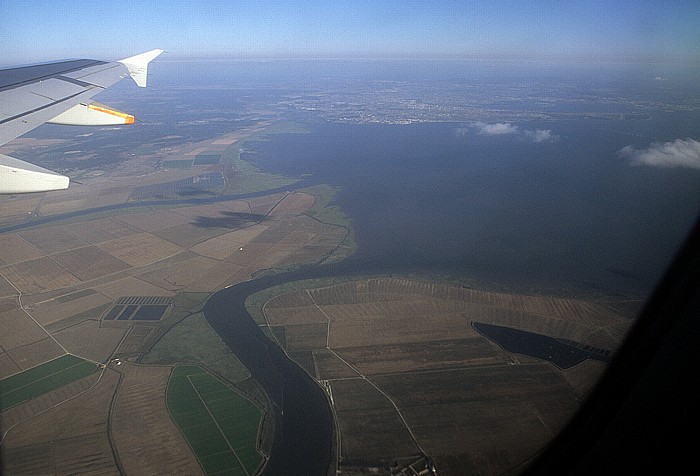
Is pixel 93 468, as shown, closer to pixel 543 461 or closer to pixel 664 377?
pixel 543 461

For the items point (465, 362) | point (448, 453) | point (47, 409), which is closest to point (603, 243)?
point (465, 362)

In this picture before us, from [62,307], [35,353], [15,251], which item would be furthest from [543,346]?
[15,251]

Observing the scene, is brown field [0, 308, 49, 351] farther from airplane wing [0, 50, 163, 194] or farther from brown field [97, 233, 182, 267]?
airplane wing [0, 50, 163, 194]

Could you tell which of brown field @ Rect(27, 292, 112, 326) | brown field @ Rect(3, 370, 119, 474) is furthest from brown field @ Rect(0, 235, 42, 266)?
brown field @ Rect(3, 370, 119, 474)

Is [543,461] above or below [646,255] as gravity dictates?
above

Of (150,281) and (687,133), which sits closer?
(150,281)

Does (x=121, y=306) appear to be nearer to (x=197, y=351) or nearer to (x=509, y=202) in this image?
(x=197, y=351)
